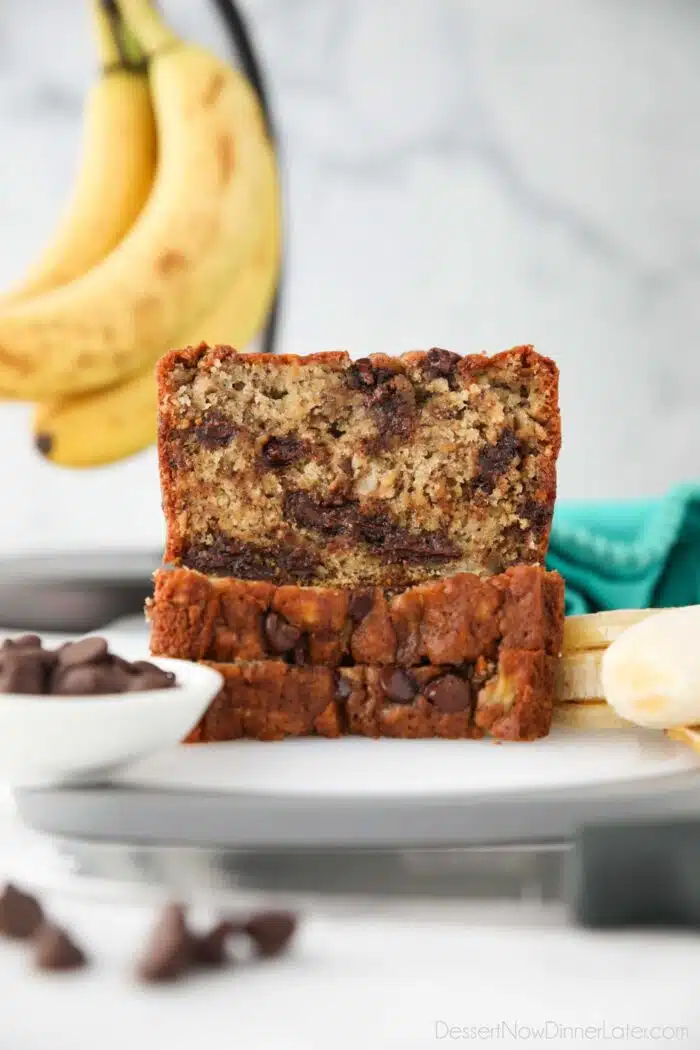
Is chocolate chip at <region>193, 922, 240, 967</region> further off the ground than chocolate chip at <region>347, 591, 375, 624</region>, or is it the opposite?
chocolate chip at <region>347, 591, 375, 624</region>

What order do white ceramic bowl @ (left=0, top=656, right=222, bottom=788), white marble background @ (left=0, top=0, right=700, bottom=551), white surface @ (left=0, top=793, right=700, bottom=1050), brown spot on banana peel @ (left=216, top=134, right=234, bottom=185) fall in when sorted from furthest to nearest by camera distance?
white marble background @ (left=0, top=0, right=700, bottom=551) → brown spot on banana peel @ (left=216, top=134, right=234, bottom=185) → white ceramic bowl @ (left=0, top=656, right=222, bottom=788) → white surface @ (left=0, top=793, right=700, bottom=1050)

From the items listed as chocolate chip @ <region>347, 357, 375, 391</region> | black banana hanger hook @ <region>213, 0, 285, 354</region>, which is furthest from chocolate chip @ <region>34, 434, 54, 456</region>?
chocolate chip @ <region>347, 357, 375, 391</region>

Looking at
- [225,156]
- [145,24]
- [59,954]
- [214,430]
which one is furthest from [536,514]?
[145,24]

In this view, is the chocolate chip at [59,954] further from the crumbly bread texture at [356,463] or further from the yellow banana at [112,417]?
the yellow banana at [112,417]

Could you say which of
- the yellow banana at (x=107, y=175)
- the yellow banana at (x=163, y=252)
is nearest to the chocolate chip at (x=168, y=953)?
the yellow banana at (x=163, y=252)

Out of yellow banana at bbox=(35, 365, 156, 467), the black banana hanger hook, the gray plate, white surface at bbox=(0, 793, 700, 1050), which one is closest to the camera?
white surface at bbox=(0, 793, 700, 1050)

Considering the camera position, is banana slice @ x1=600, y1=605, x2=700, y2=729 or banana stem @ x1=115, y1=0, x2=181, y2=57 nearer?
banana slice @ x1=600, y1=605, x2=700, y2=729

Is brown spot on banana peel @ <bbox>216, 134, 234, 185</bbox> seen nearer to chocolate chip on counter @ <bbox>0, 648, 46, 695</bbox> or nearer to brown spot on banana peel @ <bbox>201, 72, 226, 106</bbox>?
brown spot on banana peel @ <bbox>201, 72, 226, 106</bbox>
